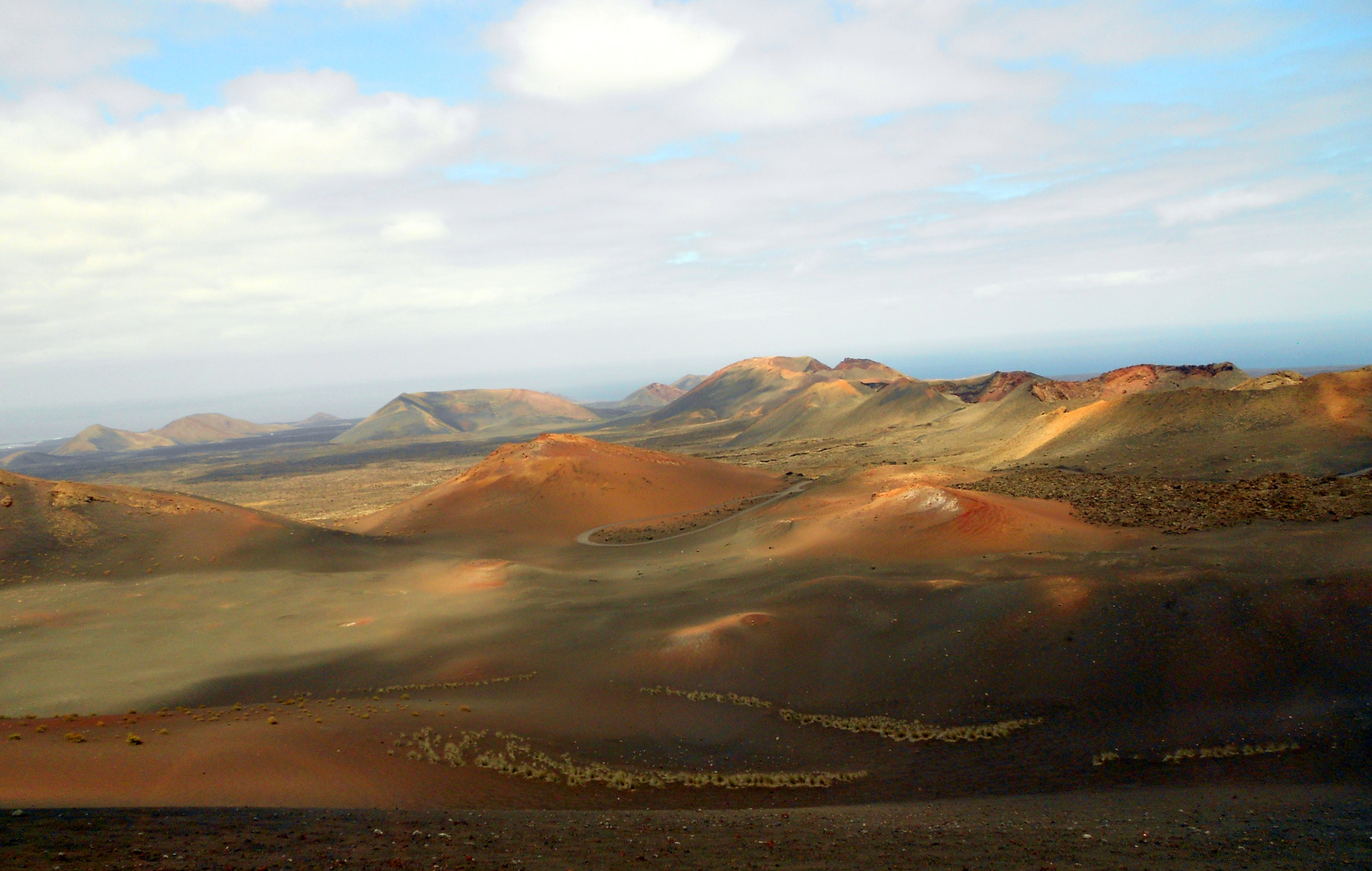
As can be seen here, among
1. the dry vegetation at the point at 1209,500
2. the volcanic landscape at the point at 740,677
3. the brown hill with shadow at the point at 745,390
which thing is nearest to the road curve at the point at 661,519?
the volcanic landscape at the point at 740,677

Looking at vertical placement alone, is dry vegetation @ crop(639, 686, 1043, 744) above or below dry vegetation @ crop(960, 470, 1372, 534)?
below

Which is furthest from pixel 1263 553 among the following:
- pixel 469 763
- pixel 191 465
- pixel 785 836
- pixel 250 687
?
pixel 191 465

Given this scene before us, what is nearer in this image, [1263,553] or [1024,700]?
[1024,700]

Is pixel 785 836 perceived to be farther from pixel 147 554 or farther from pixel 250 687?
pixel 147 554

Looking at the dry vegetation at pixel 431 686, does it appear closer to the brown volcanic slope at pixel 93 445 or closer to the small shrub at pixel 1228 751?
the small shrub at pixel 1228 751

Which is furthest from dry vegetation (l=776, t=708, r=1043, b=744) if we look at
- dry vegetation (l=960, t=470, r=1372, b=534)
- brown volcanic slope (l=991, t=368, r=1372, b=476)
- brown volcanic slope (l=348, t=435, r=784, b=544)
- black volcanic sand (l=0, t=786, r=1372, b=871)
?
brown volcanic slope (l=991, t=368, r=1372, b=476)

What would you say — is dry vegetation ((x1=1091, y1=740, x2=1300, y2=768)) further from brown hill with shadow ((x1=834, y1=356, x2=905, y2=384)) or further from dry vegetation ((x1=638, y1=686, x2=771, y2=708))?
brown hill with shadow ((x1=834, y1=356, x2=905, y2=384))

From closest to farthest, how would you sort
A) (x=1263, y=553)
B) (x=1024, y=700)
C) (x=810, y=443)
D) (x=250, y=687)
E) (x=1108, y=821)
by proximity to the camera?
(x=1108, y=821)
(x=1024, y=700)
(x=250, y=687)
(x=1263, y=553)
(x=810, y=443)
